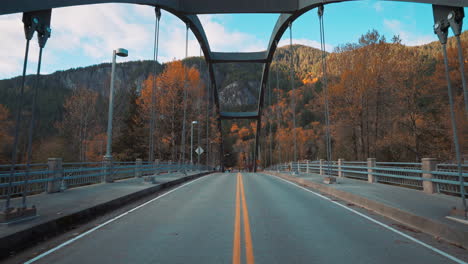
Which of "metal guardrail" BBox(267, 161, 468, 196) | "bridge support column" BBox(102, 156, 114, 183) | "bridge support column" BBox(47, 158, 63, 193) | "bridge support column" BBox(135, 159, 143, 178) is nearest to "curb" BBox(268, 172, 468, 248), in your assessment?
"metal guardrail" BBox(267, 161, 468, 196)

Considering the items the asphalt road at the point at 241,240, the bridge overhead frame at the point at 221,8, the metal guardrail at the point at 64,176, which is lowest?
the asphalt road at the point at 241,240

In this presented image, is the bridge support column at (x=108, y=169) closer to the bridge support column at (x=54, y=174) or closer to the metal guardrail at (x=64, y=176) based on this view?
the metal guardrail at (x=64, y=176)

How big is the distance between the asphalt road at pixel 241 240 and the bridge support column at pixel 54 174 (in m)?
4.13

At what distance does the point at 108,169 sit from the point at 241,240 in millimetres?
11134

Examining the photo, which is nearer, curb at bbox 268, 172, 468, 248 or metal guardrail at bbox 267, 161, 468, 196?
curb at bbox 268, 172, 468, 248

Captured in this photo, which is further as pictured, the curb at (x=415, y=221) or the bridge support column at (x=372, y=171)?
the bridge support column at (x=372, y=171)

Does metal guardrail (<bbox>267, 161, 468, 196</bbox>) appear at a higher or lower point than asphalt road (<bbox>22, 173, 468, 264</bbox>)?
higher

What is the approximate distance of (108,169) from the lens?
14.2 meters

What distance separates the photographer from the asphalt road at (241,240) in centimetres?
424

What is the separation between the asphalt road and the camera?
13.9 ft

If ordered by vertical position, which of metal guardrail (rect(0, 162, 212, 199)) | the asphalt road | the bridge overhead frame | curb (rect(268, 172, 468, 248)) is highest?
the bridge overhead frame

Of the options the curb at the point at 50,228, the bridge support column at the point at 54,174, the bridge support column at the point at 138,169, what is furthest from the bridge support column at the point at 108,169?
the curb at the point at 50,228

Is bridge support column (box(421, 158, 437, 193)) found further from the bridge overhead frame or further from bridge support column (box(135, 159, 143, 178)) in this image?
bridge support column (box(135, 159, 143, 178))

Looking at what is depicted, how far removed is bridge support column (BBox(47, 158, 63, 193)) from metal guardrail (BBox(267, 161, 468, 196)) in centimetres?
1071
